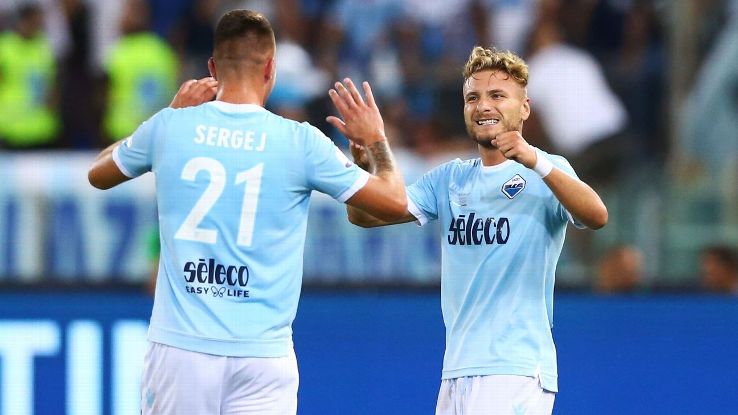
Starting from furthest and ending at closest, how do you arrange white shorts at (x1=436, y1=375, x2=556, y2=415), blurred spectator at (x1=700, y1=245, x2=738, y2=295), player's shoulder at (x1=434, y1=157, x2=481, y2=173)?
blurred spectator at (x1=700, y1=245, x2=738, y2=295) → player's shoulder at (x1=434, y1=157, x2=481, y2=173) → white shorts at (x1=436, y1=375, x2=556, y2=415)

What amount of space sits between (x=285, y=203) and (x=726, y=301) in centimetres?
318

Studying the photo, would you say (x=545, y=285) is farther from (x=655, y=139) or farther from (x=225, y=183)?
(x=655, y=139)

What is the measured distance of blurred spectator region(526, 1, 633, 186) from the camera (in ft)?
31.2

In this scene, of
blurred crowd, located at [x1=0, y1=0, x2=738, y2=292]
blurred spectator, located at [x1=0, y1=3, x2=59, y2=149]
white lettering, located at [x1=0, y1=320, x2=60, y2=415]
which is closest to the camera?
white lettering, located at [x1=0, y1=320, x2=60, y2=415]

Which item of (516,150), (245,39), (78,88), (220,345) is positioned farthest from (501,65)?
(78,88)

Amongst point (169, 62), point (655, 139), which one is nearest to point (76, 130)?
point (169, 62)

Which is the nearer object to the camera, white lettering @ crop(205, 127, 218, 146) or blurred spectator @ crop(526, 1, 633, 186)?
white lettering @ crop(205, 127, 218, 146)

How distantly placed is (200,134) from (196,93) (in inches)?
13.0

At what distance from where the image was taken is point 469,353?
198 inches

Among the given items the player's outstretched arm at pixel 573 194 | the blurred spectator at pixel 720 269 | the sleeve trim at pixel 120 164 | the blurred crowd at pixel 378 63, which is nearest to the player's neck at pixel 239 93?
the sleeve trim at pixel 120 164

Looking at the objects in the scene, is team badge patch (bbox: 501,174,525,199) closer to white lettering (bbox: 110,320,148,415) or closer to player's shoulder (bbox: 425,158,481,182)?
player's shoulder (bbox: 425,158,481,182)

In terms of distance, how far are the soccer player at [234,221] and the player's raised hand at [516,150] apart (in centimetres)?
39

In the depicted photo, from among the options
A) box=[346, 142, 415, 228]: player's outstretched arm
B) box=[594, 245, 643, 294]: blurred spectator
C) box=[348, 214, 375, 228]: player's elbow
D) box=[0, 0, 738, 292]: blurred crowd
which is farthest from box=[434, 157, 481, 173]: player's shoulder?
box=[0, 0, 738, 292]: blurred crowd

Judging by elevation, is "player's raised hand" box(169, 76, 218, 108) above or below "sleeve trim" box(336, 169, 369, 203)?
above
